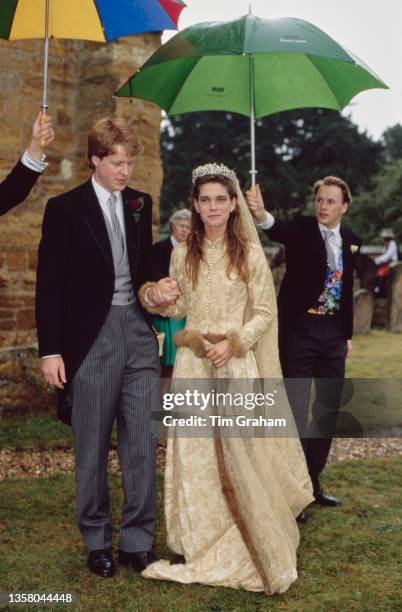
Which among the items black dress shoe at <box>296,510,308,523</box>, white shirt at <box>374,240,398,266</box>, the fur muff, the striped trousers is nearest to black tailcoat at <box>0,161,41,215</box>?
the striped trousers

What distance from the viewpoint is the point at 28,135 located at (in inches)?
271

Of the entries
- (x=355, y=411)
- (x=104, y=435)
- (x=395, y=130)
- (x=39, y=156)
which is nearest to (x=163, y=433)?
(x=355, y=411)

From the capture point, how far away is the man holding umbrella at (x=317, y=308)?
4.86 meters

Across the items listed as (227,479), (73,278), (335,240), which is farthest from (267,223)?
(227,479)

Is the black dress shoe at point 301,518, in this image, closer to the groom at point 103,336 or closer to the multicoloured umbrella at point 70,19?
the groom at point 103,336

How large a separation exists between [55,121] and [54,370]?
4.02 meters

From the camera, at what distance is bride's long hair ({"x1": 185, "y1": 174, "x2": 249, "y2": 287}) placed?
3.82m

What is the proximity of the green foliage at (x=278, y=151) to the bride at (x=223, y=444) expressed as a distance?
30489mm

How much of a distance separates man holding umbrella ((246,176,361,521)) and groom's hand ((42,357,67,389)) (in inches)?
65.9

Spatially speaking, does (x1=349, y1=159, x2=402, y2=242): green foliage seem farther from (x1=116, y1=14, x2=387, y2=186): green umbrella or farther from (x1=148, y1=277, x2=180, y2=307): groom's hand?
(x1=148, y1=277, x2=180, y2=307): groom's hand

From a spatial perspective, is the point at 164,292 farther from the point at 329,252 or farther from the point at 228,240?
the point at 329,252

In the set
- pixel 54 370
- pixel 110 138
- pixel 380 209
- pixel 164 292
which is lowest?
pixel 54 370

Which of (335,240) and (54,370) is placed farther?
(335,240)

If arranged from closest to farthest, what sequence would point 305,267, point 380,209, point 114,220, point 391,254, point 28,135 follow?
point 114,220 → point 305,267 → point 28,135 → point 391,254 → point 380,209
